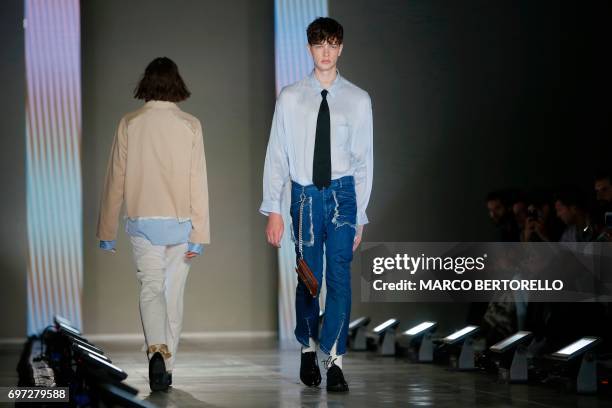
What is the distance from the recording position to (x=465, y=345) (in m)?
5.33

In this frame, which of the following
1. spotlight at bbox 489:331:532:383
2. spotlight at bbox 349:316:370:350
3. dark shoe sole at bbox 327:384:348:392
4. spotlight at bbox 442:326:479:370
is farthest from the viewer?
spotlight at bbox 349:316:370:350

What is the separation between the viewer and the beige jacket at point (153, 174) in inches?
169

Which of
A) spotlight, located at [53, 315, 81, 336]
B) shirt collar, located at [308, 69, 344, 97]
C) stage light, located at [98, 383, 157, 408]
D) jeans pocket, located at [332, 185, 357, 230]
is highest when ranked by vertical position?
shirt collar, located at [308, 69, 344, 97]

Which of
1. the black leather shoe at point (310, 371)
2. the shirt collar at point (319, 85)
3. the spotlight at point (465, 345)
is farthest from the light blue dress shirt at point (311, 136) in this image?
the spotlight at point (465, 345)

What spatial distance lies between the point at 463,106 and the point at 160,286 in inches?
194

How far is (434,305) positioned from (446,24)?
7.36ft

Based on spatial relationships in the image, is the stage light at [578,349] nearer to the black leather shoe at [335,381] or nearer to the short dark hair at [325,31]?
the black leather shoe at [335,381]

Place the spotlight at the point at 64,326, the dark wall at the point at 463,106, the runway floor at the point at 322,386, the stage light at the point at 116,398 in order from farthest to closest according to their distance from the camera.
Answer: the dark wall at the point at 463,106 → the spotlight at the point at 64,326 → the runway floor at the point at 322,386 → the stage light at the point at 116,398

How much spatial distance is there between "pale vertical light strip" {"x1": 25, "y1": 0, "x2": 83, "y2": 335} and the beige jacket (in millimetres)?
3793

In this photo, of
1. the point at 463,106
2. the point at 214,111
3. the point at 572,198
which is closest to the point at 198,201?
the point at 572,198

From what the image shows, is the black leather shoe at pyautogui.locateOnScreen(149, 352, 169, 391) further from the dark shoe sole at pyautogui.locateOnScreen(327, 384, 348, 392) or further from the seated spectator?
the seated spectator

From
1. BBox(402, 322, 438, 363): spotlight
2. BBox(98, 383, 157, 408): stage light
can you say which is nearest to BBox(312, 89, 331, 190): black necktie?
BBox(98, 383, 157, 408): stage light

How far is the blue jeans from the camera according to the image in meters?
4.18

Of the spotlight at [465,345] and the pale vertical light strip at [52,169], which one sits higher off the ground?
the pale vertical light strip at [52,169]
